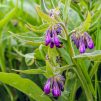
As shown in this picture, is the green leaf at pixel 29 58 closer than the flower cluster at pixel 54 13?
No

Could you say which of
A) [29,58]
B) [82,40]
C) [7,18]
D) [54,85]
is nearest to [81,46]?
[82,40]

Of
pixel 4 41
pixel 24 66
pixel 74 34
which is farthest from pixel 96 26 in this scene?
pixel 4 41

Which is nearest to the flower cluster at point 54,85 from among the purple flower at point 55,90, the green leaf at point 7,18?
the purple flower at point 55,90

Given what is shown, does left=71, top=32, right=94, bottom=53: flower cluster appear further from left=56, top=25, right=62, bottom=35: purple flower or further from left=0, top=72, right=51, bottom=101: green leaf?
left=0, top=72, right=51, bottom=101: green leaf

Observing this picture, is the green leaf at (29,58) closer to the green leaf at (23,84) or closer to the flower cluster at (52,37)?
the green leaf at (23,84)

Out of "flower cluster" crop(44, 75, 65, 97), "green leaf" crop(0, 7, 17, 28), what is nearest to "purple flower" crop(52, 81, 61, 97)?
"flower cluster" crop(44, 75, 65, 97)

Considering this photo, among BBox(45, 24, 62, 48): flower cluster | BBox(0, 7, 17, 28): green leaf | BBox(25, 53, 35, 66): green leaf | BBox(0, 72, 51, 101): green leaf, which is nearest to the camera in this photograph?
BBox(45, 24, 62, 48): flower cluster

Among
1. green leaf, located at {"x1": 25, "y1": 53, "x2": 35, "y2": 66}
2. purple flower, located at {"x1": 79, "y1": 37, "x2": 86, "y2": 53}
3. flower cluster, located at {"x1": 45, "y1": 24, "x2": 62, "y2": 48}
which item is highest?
flower cluster, located at {"x1": 45, "y1": 24, "x2": 62, "y2": 48}

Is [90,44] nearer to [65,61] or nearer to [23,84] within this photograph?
[65,61]
